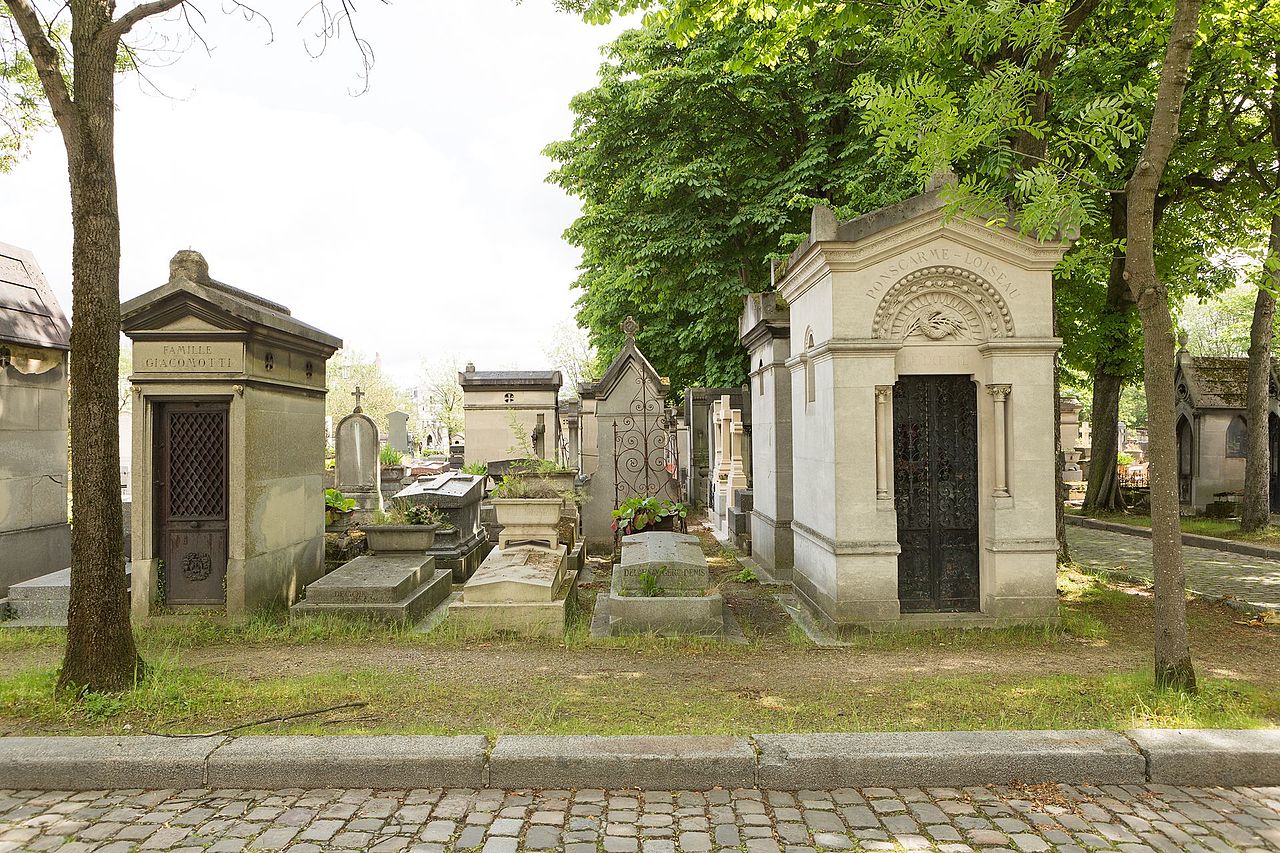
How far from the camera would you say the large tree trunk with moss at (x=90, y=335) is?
4.65 metres

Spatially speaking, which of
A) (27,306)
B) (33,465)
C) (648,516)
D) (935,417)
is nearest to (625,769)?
(935,417)

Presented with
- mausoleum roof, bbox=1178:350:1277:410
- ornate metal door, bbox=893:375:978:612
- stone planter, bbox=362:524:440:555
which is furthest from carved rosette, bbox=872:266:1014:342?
mausoleum roof, bbox=1178:350:1277:410

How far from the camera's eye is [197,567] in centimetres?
713

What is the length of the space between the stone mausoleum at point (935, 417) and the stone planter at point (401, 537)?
4682 mm

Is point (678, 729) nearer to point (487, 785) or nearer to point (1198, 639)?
point (487, 785)

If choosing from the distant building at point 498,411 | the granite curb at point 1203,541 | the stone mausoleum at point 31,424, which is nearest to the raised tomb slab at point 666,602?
the stone mausoleum at point 31,424

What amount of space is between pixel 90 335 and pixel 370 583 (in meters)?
3.41

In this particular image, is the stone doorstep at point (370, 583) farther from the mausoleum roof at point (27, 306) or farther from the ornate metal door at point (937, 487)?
the ornate metal door at point (937, 487)

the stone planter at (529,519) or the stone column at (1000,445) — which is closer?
the stone column at (1000,445)

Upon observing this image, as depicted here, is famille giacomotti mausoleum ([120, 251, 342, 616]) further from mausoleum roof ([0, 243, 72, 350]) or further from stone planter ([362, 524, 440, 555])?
mausoleum roof ([0, 243, 72, 350])

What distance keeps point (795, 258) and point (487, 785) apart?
573 centimetres

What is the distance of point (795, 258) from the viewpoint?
7.64 metres

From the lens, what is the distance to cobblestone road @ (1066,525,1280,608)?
8477mm

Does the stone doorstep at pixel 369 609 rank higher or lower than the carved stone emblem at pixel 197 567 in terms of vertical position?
lower
